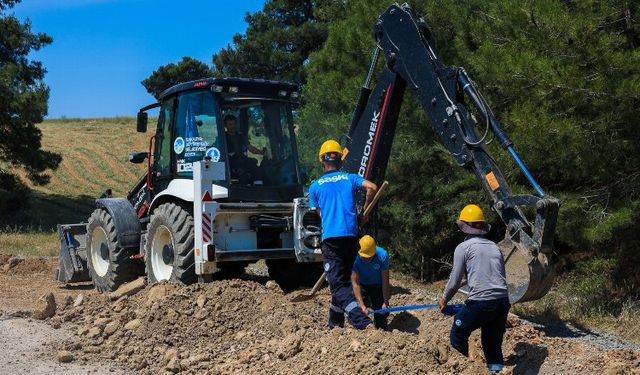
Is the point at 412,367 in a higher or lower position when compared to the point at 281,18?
lower

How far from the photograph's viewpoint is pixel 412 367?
6.20m

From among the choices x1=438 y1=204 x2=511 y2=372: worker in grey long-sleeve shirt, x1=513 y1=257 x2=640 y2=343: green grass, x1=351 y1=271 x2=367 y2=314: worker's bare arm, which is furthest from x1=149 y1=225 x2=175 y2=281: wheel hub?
x1=438 y1=204 x2=511 y2=372: worker in grey long-sleeve shirt

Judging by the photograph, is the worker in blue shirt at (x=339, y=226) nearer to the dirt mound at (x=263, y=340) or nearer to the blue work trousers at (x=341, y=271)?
the blue work trousers at (x=341, y=271)

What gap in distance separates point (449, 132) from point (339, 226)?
176 centimetres

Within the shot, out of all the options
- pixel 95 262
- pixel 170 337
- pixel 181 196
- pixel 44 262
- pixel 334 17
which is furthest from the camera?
pixel 334 17

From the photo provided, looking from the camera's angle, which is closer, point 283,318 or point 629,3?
point 283,318

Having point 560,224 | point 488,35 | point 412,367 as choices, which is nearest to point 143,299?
point 412,367

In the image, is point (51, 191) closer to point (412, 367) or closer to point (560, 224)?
point (560, 224)

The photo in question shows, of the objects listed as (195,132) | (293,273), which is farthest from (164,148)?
(293,273)

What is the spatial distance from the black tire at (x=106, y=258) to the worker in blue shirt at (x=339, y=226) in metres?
4.75

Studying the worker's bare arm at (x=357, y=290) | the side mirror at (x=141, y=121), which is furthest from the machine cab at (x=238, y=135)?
the worker's bare arm at (x=357, y=290)

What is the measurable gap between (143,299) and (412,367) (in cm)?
432

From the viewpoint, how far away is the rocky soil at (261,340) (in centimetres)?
651

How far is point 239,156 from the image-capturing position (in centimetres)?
1062
